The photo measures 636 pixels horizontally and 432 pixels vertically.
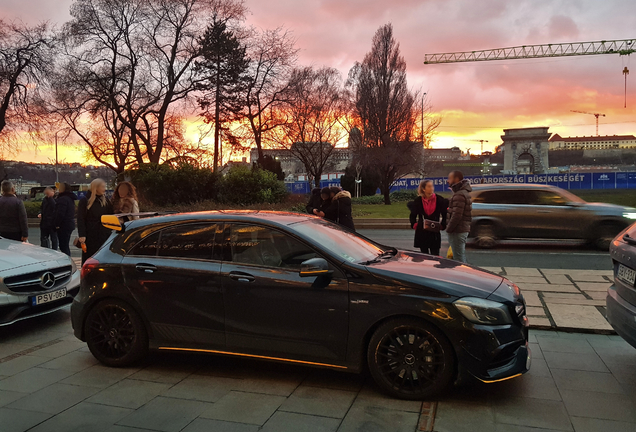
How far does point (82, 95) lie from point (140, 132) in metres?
4.29

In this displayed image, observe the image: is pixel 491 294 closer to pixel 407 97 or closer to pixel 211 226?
pixel 211 226

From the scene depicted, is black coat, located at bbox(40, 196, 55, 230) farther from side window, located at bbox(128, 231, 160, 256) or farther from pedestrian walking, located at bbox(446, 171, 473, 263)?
pedestrian walking, located at bbox(446, 171, 473, 263)

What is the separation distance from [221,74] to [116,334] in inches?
1161

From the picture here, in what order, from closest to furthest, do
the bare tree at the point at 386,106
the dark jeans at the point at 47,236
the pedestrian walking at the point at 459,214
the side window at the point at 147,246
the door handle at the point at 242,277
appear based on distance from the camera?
the door handle at the point at 242,277
the side window at the point at 147,246
the pedestrian walking at the point at 459,214
the dark jeans at the point at 47,236
the bare tree at the point at 386,106

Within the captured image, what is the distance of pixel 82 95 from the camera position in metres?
29.4

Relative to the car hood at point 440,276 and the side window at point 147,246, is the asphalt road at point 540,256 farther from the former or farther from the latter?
the side window at point 147,246

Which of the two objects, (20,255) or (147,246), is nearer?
(147,246)

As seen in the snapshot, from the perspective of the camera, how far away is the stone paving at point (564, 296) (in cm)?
583

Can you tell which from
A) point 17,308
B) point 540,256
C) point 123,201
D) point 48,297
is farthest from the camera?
point 540,256

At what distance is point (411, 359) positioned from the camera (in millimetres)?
3820

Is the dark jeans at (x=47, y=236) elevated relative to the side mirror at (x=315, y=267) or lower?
lower

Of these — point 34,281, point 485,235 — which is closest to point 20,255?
point 34,281

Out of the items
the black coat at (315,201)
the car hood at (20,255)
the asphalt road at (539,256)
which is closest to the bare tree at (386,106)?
the asphalt road at (539,256)

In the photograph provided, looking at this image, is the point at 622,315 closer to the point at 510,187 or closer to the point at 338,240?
the point at 338,240
